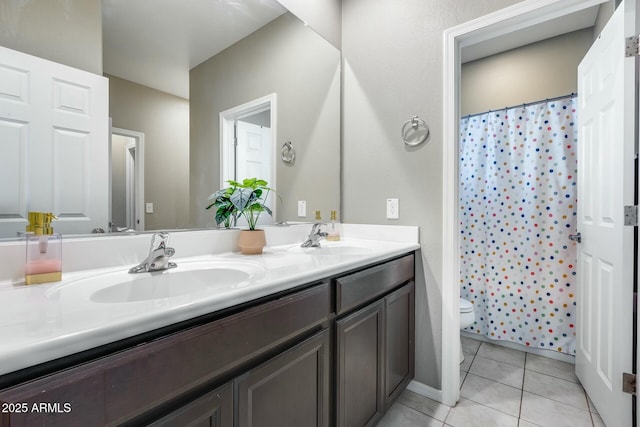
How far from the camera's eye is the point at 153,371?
0.57 metres

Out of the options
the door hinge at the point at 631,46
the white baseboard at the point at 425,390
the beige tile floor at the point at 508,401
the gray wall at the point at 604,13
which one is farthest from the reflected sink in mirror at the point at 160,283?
the gray wall at the point at 604,13

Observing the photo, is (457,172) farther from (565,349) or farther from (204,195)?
(565,349)

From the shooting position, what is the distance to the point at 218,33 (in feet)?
4.60

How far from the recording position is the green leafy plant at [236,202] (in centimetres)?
132

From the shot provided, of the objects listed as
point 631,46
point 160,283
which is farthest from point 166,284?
point 631,46

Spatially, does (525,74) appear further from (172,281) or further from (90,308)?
(90,308)

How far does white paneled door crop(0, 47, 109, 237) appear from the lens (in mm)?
852

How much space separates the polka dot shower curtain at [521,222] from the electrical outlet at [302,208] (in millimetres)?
1483

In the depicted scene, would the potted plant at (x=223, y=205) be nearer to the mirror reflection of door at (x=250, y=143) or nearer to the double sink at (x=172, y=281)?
the mirror reflection of door at (x=250, y=143)

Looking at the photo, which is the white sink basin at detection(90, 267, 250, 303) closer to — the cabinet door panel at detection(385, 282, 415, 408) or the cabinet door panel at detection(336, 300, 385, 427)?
the cabinet door panel at detection(336, 300, 385, 427)

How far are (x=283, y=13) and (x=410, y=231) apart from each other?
55.8 inches

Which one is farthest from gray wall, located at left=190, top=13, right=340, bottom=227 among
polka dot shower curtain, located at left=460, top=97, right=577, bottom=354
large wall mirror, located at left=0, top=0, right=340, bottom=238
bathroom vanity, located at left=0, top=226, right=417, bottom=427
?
polka dot shower curtain, located at left=460, top=97, right=577, bottom=354

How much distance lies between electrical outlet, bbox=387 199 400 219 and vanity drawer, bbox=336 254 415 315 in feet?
0.91

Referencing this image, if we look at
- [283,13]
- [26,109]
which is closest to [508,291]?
[283,13]
